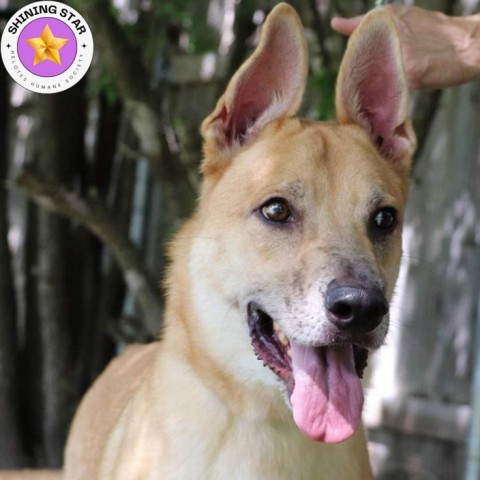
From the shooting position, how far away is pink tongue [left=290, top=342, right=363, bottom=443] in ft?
10.4

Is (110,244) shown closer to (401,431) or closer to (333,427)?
(401,431)

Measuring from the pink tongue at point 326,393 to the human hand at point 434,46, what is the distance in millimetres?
1442

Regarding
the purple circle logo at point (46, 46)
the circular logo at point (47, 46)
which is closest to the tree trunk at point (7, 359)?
the circular logo at point (47, 46)

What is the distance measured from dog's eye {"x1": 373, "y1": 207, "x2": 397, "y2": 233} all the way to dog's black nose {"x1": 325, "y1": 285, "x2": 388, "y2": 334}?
0.49m

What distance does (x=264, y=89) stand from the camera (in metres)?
3.82

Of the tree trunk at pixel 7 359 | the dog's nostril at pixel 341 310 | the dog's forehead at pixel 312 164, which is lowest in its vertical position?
the tree trunk at pixel 7 359

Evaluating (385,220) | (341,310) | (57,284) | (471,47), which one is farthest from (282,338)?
(57,284)

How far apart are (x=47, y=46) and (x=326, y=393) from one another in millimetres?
2285

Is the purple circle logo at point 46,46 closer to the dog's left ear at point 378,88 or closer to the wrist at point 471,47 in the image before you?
the dog's left ear at point 378,88

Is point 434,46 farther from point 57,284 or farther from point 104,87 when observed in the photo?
point 57,284

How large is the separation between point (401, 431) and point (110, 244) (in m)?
2.30

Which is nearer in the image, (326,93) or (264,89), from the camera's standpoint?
(264,89)

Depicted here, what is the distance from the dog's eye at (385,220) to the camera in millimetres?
3523

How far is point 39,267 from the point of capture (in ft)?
22.9
